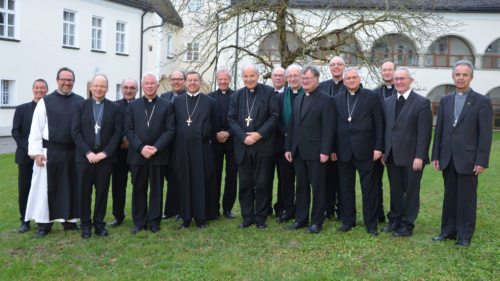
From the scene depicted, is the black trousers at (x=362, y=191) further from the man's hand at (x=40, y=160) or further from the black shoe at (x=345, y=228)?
the man's hand at (x=40, y=160)

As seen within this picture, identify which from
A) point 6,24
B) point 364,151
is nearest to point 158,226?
point 364,151

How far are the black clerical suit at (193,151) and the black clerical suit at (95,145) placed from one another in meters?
0.81

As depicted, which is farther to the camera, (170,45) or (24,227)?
(170,45)

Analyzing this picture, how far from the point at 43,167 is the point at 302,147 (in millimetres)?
3210

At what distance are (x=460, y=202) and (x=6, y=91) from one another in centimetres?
2017

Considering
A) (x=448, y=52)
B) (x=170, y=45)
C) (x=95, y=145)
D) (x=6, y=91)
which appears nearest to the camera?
(x=95, y=145)

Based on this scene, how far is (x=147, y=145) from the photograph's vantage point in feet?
21.0

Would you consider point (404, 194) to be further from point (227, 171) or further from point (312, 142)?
point (227, 171)

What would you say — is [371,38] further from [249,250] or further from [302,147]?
[249,250]

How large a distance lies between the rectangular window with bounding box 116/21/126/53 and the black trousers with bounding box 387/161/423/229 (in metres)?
23.8

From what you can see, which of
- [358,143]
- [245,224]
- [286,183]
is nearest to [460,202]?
[358,143]

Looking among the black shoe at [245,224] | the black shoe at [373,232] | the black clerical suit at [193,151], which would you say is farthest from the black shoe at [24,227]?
the black shoe at [373,232]

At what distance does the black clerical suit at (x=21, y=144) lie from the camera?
677 centimetres

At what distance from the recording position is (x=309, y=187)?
262 inches
